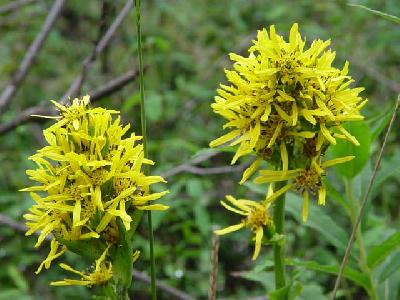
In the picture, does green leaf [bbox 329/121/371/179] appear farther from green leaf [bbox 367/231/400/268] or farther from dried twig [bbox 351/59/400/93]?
dried twig [bbox 351/59/400/93]

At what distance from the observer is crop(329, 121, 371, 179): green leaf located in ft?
6.73

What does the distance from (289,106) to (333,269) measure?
23.4 inches

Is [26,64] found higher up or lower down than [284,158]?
higher up

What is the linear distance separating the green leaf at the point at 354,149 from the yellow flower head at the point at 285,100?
0.41 m

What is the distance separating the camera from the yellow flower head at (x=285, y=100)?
62.0 inches

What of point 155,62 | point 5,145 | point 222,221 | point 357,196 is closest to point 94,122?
point 357,196

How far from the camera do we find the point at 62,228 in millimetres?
1585

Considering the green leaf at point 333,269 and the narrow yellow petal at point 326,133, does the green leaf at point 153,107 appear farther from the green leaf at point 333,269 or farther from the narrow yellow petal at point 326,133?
the narrow yellow petal at point 326,133

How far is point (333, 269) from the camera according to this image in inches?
76.1

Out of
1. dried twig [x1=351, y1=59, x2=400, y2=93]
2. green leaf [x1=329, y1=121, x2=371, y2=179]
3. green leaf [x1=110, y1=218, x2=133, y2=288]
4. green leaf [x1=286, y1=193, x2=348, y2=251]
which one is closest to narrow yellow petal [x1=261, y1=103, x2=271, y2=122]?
green leaf [x1=110, y1=218, x2=133, y2=288]

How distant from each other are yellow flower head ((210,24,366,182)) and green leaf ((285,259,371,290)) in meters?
0.38

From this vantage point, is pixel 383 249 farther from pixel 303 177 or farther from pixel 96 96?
pixel 96 96

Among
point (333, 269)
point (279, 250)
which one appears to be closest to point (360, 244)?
point (333, 269)

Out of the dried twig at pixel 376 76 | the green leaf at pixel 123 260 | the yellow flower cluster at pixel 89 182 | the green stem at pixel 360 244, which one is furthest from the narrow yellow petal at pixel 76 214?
the dried twig at pixel 376 76
